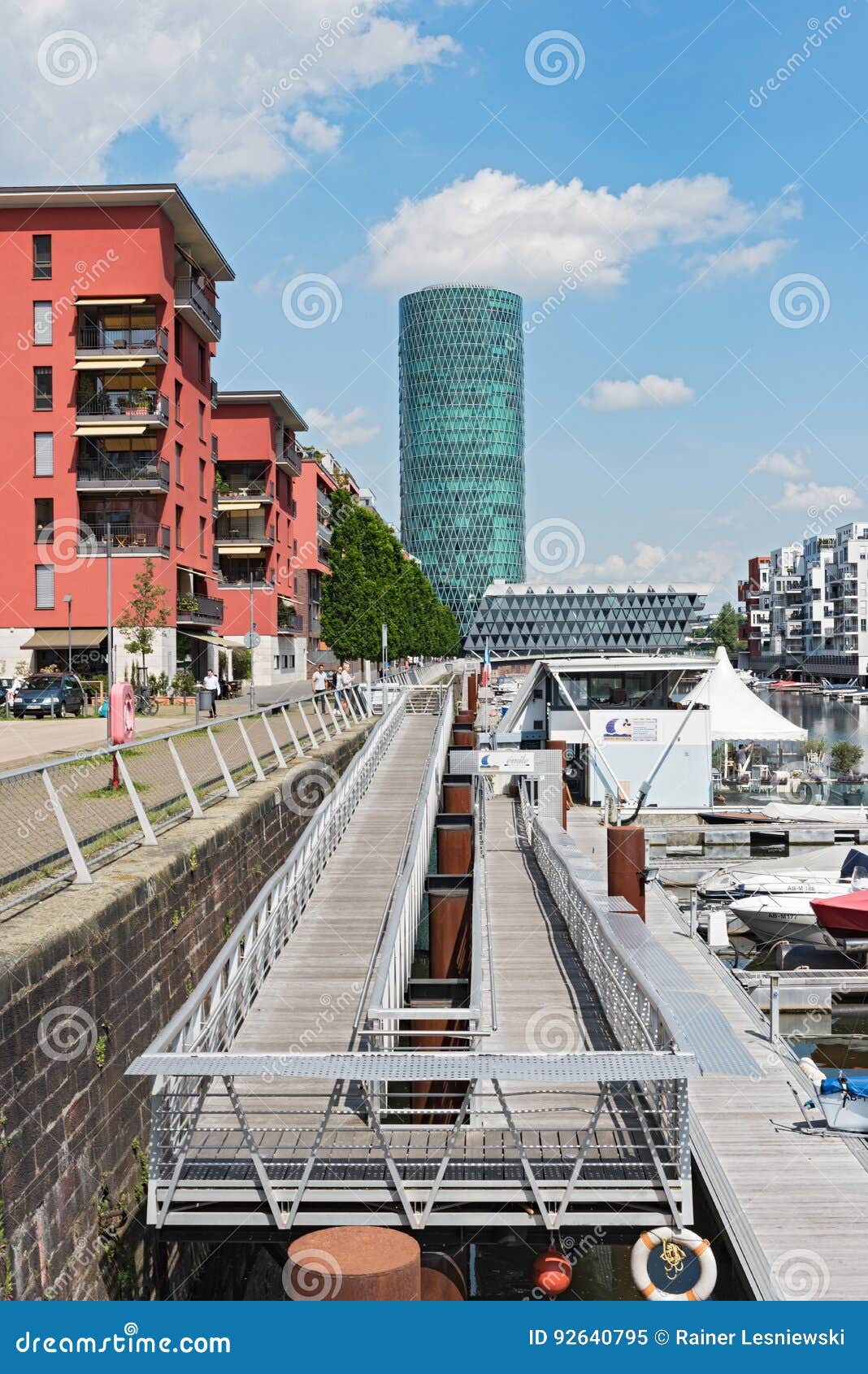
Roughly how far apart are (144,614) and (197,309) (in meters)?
15.1

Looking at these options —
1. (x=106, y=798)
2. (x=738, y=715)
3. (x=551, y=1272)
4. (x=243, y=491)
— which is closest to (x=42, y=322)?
(x=243, y=491)

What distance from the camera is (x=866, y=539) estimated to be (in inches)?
6019

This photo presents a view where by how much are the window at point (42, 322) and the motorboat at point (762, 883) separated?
104 ft

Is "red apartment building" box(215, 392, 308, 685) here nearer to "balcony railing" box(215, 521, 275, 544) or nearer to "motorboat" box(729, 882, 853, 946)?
"balcony railing" box(215, 521, 275, 544)

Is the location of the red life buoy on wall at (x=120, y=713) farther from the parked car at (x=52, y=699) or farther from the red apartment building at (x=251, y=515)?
the red apartment building at (x=251, y=515)

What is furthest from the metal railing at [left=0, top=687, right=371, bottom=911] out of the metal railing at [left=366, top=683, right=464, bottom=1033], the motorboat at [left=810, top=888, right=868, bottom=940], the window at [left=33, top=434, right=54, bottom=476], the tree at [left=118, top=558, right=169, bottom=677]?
the window at [left=33, top=434, right=54, bottom=476]

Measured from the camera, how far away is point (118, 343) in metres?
44.9

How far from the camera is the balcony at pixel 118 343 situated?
44.6m

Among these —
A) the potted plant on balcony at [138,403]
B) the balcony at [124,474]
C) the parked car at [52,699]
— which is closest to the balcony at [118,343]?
the potted plant on balcony at [138,403]

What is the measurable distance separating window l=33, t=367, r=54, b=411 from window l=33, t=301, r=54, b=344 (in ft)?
3.47

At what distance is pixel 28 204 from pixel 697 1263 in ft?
147

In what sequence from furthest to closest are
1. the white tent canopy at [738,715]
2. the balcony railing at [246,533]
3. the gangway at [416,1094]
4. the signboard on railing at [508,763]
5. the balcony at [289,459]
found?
the balcony at [289,459] → the balcony railing at [246,533] → the white tent canopy at [738,715] → the signboard on railing at [508,763] → the gangway at [416,1094]
